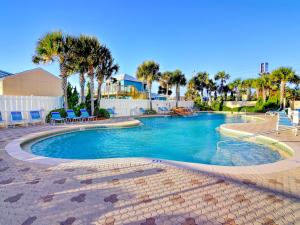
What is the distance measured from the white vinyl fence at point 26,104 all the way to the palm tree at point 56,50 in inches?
45.0

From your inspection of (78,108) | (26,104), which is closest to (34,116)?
(26,104)

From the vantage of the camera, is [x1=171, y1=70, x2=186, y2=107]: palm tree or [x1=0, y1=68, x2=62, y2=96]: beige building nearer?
[x1=0, y1=68, x2=62, y2=96]: beige building

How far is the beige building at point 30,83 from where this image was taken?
17.3 meters

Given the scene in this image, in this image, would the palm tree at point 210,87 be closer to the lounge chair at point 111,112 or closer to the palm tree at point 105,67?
the lounge chair at point 111,112

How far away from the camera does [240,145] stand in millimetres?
8055

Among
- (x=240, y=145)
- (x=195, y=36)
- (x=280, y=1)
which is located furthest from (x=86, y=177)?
(x=195, y=36)

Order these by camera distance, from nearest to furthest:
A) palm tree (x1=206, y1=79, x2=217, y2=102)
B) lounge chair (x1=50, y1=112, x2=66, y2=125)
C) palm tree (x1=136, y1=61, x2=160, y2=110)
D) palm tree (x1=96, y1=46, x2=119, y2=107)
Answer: lounge chair (x1=50, y1=112, x2=66, y2=125) → palm tree (x1=96, y1=46, x2=119, y2=107) → palm tree (x1=136, y1=61, x2=160, y2=110) → palm tree (x1=206, y1=79, x2=217, y2=102)

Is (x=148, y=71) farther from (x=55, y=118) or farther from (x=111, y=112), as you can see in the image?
(x=55, y=118)

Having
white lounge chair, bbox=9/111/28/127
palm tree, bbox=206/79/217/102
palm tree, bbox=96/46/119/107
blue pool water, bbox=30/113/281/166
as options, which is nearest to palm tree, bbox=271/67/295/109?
palm tree, bbox=206/79/217/102

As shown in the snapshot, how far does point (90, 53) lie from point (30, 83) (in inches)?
300

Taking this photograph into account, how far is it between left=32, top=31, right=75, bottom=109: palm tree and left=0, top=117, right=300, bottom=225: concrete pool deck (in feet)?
36.1

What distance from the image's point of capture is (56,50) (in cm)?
1330

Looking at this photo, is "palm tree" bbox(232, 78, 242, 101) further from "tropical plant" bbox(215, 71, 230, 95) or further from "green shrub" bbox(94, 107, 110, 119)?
"green shrub" bbox(94, 107, 110, 119)

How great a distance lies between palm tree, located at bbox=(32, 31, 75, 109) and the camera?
1330 centimetres
